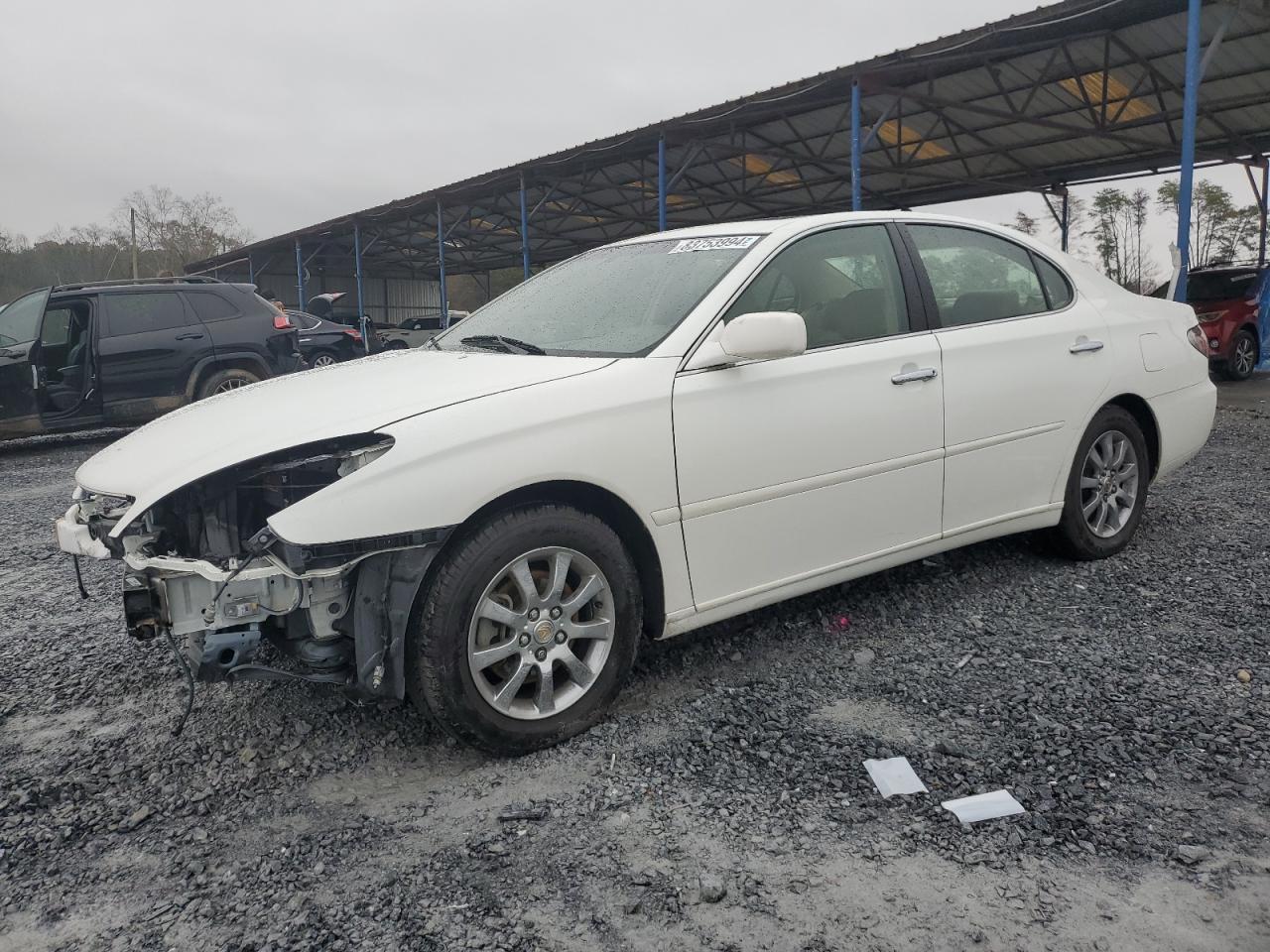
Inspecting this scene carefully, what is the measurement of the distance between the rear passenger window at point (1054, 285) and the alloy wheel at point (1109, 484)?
63 cm

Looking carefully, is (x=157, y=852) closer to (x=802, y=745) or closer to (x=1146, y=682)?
(x=802, y=745)

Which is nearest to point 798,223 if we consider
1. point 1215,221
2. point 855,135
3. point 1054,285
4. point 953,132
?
point 1054,285

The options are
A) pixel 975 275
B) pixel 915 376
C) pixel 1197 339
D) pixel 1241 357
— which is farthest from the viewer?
pixel 1241 357

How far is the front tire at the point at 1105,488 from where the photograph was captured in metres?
4.09

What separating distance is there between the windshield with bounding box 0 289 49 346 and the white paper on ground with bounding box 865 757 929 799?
29.7ft

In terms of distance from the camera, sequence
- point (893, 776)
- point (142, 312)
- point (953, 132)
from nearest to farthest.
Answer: point (893, 776) → point (142, 312) → point (953, 132)

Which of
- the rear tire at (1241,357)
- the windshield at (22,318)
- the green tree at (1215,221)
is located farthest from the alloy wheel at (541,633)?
the green tree at (1215,221)

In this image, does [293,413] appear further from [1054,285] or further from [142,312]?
[142,312]

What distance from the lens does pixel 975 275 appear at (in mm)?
3855

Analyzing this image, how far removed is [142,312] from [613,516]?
7.96 m

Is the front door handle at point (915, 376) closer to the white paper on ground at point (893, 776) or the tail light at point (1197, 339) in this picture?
the white paper on ground at point (893, 776)

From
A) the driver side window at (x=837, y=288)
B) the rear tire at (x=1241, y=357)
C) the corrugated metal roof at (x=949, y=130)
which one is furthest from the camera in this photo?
the rear tire at (x=1241, y=357)

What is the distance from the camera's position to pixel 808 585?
3215 mm

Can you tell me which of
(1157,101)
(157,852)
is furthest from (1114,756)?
(1157,101)
